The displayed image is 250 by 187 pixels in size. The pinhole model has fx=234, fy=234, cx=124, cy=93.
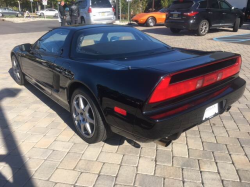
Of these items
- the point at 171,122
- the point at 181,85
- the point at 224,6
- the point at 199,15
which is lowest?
the point at 171,122

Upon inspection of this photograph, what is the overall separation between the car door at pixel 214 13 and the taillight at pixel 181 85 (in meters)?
9.10

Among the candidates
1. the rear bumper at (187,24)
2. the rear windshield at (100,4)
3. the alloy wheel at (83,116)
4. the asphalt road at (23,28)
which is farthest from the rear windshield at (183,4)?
the asphalt road at (23,28)

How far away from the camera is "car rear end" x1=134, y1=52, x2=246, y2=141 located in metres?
1.97

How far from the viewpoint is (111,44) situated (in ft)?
9.85

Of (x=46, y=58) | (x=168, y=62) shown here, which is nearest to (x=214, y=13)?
(x=46, y=58)

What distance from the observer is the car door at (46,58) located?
10.6 ft

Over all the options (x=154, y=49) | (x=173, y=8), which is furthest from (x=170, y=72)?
(x=173, y=8)

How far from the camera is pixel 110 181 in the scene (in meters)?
2.19

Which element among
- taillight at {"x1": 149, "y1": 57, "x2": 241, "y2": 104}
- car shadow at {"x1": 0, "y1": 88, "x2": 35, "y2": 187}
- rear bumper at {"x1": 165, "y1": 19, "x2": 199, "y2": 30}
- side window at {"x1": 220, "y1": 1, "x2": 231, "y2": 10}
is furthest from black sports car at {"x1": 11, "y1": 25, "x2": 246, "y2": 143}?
side window at {"x1": 220, "y1": 1, "x2": 231, "y2": 10}

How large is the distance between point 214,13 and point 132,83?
33.4ft

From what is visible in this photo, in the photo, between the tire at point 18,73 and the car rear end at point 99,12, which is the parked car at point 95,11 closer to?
the car rear end at point 99,12

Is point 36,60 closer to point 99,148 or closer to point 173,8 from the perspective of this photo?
point 99,148

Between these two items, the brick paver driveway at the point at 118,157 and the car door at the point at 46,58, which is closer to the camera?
the brick paver driveway at the point at 118,157

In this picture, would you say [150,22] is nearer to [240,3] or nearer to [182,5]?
[182,5]
